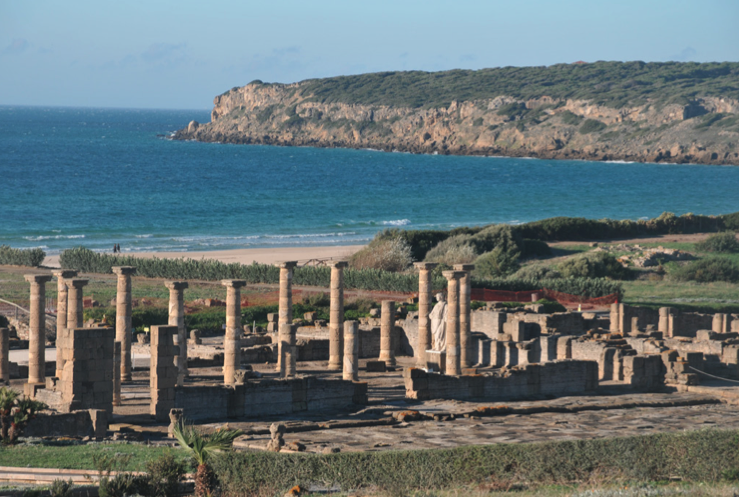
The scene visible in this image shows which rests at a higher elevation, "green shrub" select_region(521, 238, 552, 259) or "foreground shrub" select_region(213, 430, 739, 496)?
"green shrub" select_region(521, 238, 552, 259)

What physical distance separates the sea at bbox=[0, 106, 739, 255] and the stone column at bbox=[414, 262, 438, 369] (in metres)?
40.5

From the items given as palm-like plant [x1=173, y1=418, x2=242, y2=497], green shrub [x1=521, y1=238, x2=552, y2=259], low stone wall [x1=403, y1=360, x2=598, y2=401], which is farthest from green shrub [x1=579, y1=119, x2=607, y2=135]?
palm-like plant [x1=173, y1=418, x2=242, y2=497]

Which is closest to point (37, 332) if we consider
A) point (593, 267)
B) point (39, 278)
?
point (39, 278)

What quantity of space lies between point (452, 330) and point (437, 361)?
47.9 inches

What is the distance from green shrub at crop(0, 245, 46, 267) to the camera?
5662 cm

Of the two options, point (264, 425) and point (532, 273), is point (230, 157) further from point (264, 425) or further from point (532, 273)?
point (264, 425)

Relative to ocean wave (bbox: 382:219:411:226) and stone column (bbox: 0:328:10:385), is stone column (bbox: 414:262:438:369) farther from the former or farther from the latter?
ocean wave (bbox: 382:219:411:226)

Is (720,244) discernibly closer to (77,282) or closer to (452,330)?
(452,330)

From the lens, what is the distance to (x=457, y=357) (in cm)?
3123

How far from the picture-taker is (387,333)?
112ft

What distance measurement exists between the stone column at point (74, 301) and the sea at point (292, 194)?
4133cm

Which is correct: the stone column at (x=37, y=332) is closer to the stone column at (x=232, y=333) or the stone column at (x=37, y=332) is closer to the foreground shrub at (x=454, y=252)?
the stone column at (x=232, y=333)

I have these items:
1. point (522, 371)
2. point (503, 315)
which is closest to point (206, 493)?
point (522, 371)

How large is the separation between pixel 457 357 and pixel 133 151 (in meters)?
157
